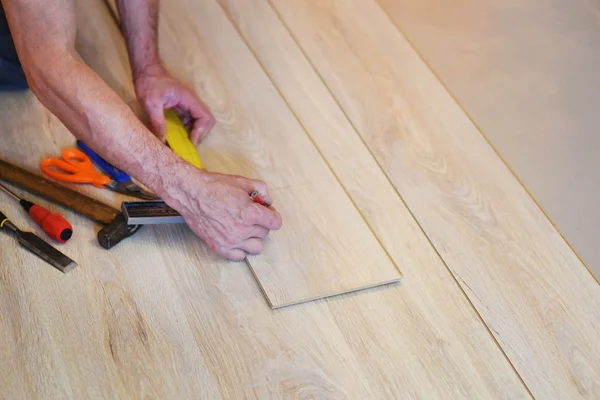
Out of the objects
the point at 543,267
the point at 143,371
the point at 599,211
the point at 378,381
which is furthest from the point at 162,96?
the point at 599,211

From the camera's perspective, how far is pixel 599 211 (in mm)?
2502

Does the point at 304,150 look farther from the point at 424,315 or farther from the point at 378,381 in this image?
the point at 378,381

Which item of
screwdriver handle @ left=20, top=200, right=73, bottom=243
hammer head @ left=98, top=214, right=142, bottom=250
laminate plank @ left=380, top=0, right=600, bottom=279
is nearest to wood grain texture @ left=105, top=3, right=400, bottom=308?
hammer head @ left=98, top=214, right=142, bottom=250

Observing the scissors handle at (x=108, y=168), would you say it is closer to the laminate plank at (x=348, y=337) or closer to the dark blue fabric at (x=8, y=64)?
the laminate plank at (x=348, y=337)

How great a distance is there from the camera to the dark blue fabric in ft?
7.98

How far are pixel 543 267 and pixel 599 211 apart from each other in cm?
40

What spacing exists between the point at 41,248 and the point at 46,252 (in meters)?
0.02

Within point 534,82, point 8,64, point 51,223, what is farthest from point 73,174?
point 534,82

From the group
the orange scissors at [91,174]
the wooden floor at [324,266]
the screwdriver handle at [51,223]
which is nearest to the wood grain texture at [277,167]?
the wooden floor at [324,266]

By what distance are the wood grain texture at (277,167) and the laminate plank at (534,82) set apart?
2.17 feet

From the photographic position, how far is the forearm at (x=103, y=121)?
6.60 feet

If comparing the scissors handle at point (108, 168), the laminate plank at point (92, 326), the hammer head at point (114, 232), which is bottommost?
the laminate plank at point (92, 326)

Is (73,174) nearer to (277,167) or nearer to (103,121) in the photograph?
(103,121)

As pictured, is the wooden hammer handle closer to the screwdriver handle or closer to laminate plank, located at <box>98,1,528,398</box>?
the screwdriver handle
